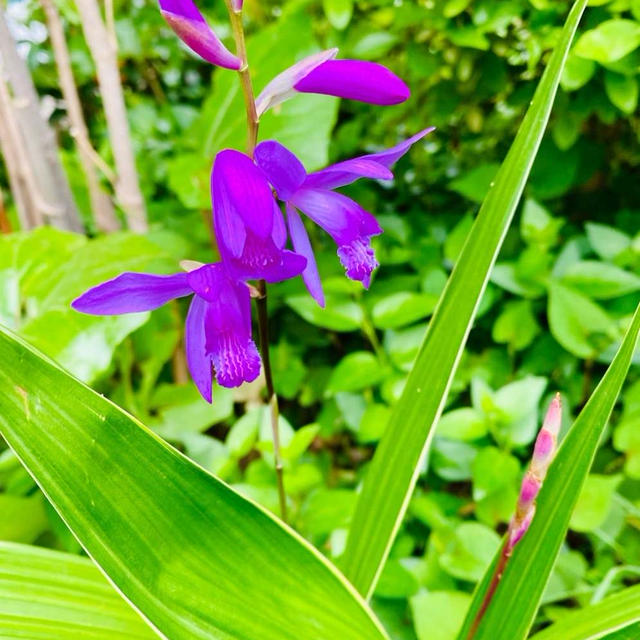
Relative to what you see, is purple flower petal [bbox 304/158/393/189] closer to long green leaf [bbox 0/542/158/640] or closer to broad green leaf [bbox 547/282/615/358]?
long green leaf [bbox 0/542/158/640]

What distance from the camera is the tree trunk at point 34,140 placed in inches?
43.0

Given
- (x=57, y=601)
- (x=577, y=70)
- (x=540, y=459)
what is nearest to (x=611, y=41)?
(x=577, y=70)

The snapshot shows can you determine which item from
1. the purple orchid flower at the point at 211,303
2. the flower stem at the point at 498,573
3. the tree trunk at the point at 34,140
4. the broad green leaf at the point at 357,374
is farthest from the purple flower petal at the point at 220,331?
the tree trunk at the point at 34,140

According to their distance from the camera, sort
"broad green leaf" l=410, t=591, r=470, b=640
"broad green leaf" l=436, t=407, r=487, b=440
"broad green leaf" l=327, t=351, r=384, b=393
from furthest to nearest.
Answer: "broad green leaf" l=327, t=351, r=384, b=393
"broad green leaf" l=436, t=407, r=487, b=440
"broad green leaf" l=410, t=591, r=470, b=640

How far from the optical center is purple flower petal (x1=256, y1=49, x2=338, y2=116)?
0.39 metres

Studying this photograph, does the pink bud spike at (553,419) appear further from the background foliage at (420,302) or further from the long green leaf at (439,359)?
the background foliage at (420,302)

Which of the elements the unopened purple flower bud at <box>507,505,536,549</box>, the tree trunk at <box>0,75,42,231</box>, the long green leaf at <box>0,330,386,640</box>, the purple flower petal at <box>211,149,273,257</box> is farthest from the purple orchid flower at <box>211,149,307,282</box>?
the tree trunk at <box>0,75,42,231</box>

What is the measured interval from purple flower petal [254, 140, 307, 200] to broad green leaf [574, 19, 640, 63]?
0.57 meters

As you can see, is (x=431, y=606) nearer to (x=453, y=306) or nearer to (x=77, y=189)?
(x=453, y=306)

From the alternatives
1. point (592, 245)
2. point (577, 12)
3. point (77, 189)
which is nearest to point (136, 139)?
point (77, 189)

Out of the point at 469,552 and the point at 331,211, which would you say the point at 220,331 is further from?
the point at 469,552

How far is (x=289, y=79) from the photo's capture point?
0.41m

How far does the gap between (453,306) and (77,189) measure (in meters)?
1.32

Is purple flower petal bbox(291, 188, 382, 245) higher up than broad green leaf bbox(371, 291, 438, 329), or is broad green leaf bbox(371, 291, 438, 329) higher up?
purple flower petal bbox(291, 188, 382, 245)
